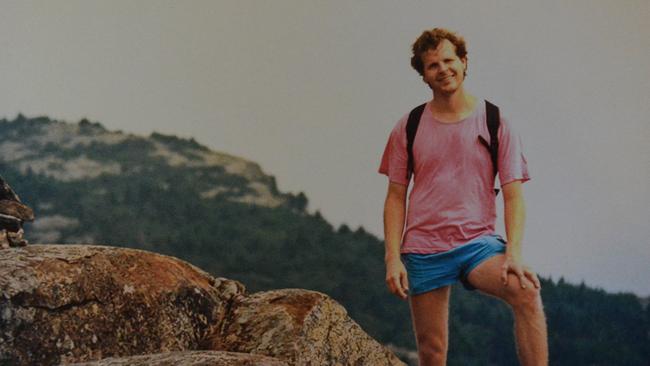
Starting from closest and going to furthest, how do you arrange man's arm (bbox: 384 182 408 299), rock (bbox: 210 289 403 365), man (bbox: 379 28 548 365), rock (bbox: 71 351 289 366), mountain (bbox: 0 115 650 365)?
rock (bbox: 71 351 289 366), man (bbox: 379 28 548 365), man's arm (bbox: 384 182 408 299), rock (bbox: 210 289 403 365), mountain (bbox: 0 115 650 365)

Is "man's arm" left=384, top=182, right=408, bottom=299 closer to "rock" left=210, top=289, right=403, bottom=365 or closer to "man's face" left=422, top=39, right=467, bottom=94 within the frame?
"man's face" left=422, top=39, right=467, bottom=94

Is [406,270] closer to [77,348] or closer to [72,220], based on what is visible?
[77,348]

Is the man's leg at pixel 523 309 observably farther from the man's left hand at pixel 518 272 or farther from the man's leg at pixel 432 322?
the man's leg at pixel 432 322

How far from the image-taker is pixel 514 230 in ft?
18.2

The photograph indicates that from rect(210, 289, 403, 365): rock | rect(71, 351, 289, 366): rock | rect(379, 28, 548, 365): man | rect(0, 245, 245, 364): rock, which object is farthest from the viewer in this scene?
rect(210, 289, 403, 365): rock

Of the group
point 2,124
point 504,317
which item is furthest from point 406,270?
point 2,124

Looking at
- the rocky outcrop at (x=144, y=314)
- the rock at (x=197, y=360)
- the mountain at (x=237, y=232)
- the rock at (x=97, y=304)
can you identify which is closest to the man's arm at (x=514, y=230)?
the rock at (x=197, y=360)

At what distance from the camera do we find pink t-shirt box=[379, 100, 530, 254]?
18.5 feet

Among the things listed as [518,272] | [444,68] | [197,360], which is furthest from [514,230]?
[197,360]

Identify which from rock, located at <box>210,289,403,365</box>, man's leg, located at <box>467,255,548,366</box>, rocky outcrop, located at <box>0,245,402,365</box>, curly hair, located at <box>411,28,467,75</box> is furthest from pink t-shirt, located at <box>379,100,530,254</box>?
rocky outcrop, located at <box>0,245,402,365</box>

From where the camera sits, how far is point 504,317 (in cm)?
3225

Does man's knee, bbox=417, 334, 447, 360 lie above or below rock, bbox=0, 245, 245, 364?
below

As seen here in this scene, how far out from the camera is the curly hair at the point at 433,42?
588cm

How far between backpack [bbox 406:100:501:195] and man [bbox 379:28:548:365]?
20 mm
